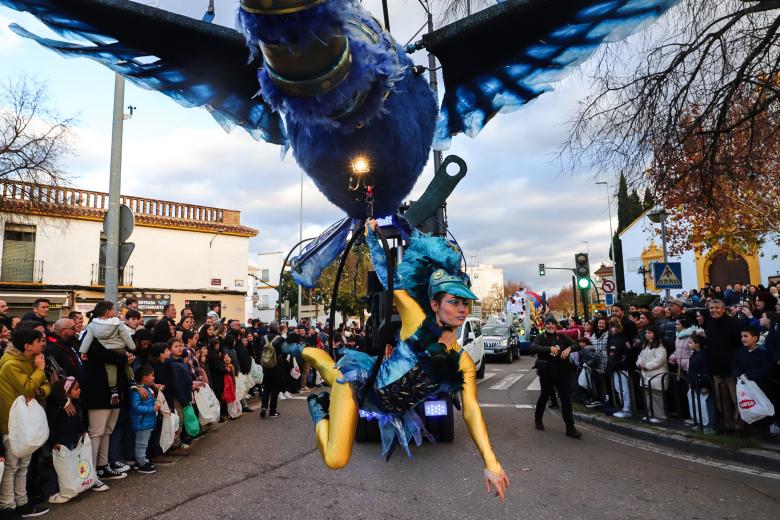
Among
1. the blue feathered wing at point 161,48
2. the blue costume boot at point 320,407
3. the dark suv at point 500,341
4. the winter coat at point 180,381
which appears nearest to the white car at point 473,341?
the dark suv at point 500,341

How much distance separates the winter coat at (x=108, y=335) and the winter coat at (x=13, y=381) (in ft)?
2.56

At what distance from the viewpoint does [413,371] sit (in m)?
2.41

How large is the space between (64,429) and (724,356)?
7.15 m

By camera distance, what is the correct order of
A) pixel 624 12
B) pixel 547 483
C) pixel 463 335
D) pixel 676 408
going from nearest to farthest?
pixel 624 12
pixel 547 483
pixel 676 408
pixel 463 335

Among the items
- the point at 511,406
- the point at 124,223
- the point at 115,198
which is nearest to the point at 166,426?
the point at 124,223

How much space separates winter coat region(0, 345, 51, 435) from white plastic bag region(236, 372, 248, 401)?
4500 mm

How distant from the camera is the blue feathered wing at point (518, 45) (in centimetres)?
197

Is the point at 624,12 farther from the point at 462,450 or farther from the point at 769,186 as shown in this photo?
the point at 769,186

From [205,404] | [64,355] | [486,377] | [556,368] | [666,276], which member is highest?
[666,276]

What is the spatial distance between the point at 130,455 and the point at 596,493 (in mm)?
4809

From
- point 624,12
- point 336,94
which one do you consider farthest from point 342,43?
point 624,12

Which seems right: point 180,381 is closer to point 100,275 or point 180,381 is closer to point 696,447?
point 696,447

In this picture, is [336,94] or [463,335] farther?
[463,335]

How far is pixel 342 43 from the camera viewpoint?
63.2 inches
